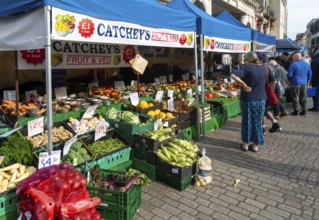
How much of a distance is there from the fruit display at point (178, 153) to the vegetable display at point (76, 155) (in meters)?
1.11

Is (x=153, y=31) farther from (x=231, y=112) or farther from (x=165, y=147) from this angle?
(x=231, y=112)

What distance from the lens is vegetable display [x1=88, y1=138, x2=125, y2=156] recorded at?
4.44 m

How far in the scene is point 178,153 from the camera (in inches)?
179

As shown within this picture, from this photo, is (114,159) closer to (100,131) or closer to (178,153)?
(100,131)

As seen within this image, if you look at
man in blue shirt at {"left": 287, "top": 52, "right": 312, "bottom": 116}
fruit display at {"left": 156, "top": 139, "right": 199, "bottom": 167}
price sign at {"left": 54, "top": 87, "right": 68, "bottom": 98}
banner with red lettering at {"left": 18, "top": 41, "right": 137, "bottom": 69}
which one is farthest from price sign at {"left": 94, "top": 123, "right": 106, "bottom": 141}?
man in blue shirt at {"left": 287, "top": 52, "right": 312, "bottom": 116}

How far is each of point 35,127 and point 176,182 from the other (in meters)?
2.38

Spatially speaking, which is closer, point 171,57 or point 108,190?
point 108,190

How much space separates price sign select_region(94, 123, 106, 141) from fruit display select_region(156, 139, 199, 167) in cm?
100

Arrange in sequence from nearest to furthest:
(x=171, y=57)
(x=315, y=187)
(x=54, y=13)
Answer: (x=54, y=13) → (x=315, y=187) → (x=171, y=57)

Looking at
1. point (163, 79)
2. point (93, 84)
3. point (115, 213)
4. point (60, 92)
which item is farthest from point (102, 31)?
point (163, 79)

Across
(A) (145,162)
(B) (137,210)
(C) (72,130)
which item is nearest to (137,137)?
(A) (145,162)

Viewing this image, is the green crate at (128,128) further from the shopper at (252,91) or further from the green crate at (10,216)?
the green crate at (10,216)

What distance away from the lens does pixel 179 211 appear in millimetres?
3701

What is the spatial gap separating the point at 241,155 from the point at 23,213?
422 cm
